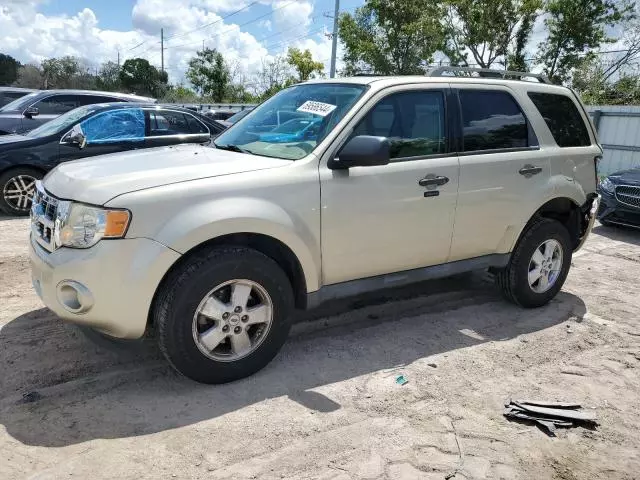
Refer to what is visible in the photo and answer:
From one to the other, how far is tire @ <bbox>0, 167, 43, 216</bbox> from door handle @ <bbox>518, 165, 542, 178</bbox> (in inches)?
256

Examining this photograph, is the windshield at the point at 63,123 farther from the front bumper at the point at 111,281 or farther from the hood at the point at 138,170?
the front bumper at the point at 111,281

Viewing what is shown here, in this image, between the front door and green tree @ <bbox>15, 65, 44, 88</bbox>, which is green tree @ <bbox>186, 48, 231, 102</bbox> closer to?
green tree @ <bbox>15, 65, 44, 88</bbox>

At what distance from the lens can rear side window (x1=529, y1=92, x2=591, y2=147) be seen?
188 inches

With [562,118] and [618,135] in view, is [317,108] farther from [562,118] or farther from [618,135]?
[618,135]

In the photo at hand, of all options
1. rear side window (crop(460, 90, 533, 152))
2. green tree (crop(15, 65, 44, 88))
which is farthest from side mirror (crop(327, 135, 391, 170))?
green tree (crop(15, 65, 44, 88))

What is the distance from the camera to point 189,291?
3117 mm

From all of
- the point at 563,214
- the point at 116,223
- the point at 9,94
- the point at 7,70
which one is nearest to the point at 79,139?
the point at 116,223

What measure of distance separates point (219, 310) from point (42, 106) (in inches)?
356

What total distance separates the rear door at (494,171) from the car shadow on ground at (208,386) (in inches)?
26.4

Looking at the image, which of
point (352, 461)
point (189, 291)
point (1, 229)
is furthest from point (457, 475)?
point (1, 229)

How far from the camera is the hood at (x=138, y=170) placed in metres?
3.06

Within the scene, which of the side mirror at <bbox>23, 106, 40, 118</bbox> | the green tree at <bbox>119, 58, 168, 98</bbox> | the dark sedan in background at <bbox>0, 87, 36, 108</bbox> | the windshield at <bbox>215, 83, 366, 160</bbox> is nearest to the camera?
the windshield at <bbox>215, 83, 366, 160</bbox>

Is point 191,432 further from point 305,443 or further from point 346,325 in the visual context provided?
point 346,325

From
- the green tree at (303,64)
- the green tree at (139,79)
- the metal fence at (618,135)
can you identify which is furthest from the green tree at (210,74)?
the metal fence at (618,135)
